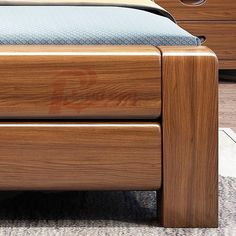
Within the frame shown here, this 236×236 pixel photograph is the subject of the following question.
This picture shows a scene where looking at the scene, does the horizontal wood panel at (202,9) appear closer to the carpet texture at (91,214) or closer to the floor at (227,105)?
the floor at (227,105)

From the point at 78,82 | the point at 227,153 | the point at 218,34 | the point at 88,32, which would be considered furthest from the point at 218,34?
the point at 78,82

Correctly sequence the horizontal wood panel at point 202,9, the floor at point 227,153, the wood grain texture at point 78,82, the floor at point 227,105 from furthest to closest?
the horizontal wood panel at point 202,9
the floor at point 227,105
the floor at point 227,153
the wood grain texture at point 78,82

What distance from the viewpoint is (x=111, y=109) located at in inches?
44.7

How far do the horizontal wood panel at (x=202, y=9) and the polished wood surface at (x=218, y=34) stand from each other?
0.10ft

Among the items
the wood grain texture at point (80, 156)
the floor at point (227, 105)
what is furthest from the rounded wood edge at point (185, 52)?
the floor at point (227, 105)

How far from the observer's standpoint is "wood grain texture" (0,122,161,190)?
114 cm

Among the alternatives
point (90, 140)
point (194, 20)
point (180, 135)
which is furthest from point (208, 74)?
point (194, 20)

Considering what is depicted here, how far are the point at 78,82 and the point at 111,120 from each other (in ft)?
0.31

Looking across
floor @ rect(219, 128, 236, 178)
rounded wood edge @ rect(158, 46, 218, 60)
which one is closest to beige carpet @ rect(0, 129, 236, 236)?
floor @ rect(219, 128, 236, 178)

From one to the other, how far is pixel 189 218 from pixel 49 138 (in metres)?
0.30

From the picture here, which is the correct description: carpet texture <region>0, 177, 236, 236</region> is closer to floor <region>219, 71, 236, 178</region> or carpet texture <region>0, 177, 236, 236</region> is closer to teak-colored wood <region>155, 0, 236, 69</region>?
floor <region>219, 71, 236, 178</region>

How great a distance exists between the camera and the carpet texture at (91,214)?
45.4 inches

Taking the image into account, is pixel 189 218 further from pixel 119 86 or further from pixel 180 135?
pixel 119 86

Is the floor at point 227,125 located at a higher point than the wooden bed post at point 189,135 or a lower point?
lower
